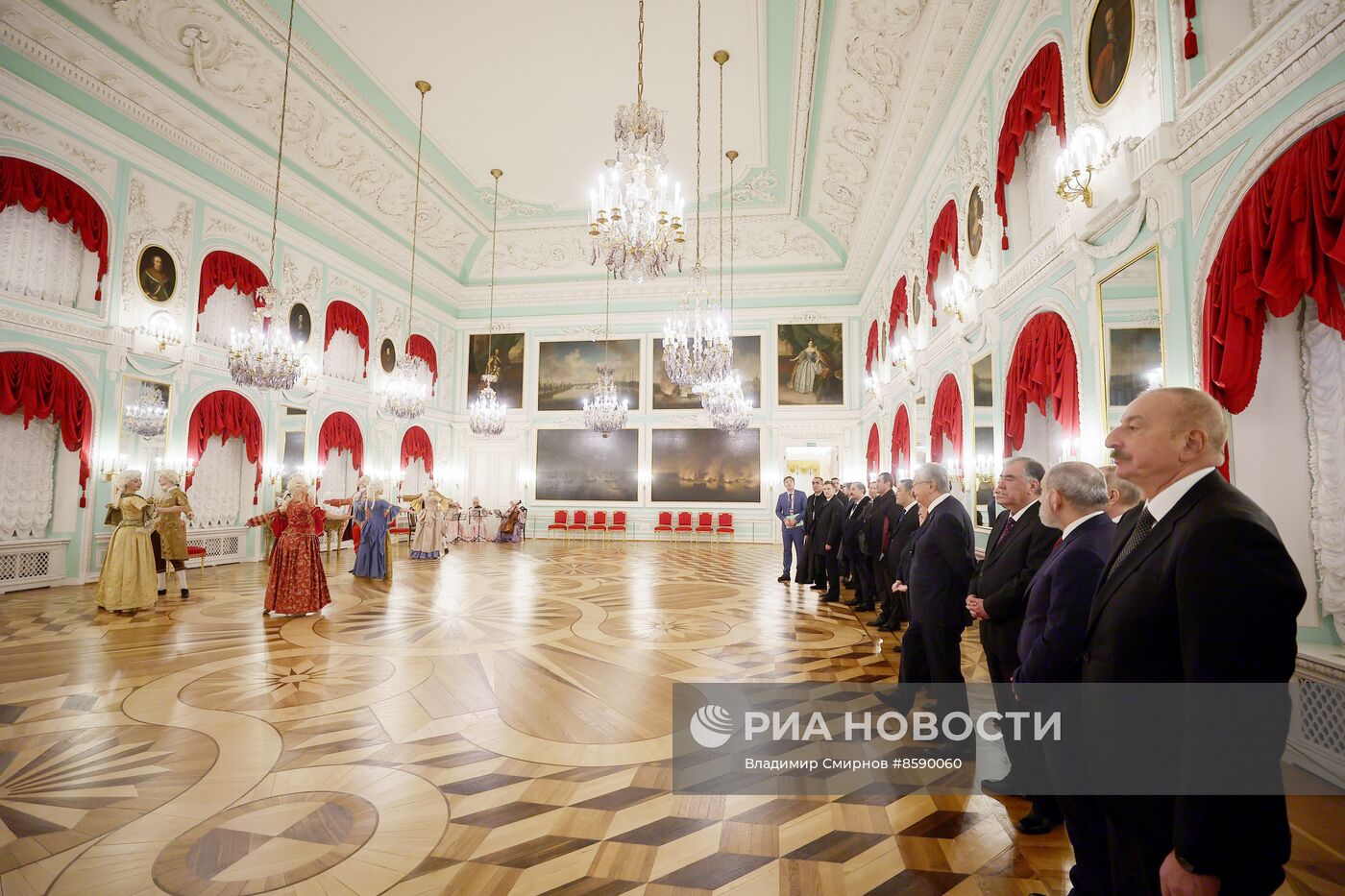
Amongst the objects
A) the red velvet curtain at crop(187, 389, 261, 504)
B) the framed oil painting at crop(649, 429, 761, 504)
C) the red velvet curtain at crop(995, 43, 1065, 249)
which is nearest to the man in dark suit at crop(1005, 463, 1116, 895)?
the red velvet curtain at crop(995, 43, 1065, 249)

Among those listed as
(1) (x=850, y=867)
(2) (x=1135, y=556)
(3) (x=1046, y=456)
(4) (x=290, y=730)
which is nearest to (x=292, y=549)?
(4) (x=290, y=730)

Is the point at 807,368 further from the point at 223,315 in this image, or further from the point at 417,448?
the point at 223,315

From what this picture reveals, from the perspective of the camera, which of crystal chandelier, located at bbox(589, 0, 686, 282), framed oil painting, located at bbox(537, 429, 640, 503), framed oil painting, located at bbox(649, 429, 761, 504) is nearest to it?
crystal chandelier, located at bbox(589, 0, 686, 282)

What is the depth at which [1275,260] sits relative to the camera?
8.61ft

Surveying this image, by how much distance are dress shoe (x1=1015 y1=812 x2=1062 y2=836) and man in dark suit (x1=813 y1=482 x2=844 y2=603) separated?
4.46 metres

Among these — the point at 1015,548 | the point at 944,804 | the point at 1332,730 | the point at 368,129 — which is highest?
the point at 368,129

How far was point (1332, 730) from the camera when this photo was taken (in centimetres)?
256

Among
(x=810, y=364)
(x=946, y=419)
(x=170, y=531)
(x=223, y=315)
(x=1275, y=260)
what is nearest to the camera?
(x=1275, y=260)

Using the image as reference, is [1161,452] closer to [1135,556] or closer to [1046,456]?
[1135,556]

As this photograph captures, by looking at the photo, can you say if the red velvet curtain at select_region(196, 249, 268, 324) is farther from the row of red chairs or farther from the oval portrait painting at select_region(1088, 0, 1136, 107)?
the oval portrait painting at select_region(1088, 0, 1136, 107)

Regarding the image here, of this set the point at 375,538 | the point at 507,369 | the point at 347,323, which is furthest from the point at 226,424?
the point at 507,369

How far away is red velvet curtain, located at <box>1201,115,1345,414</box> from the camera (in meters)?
2.42

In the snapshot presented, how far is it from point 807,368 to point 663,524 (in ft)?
18.6

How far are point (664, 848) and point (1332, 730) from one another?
296cm
